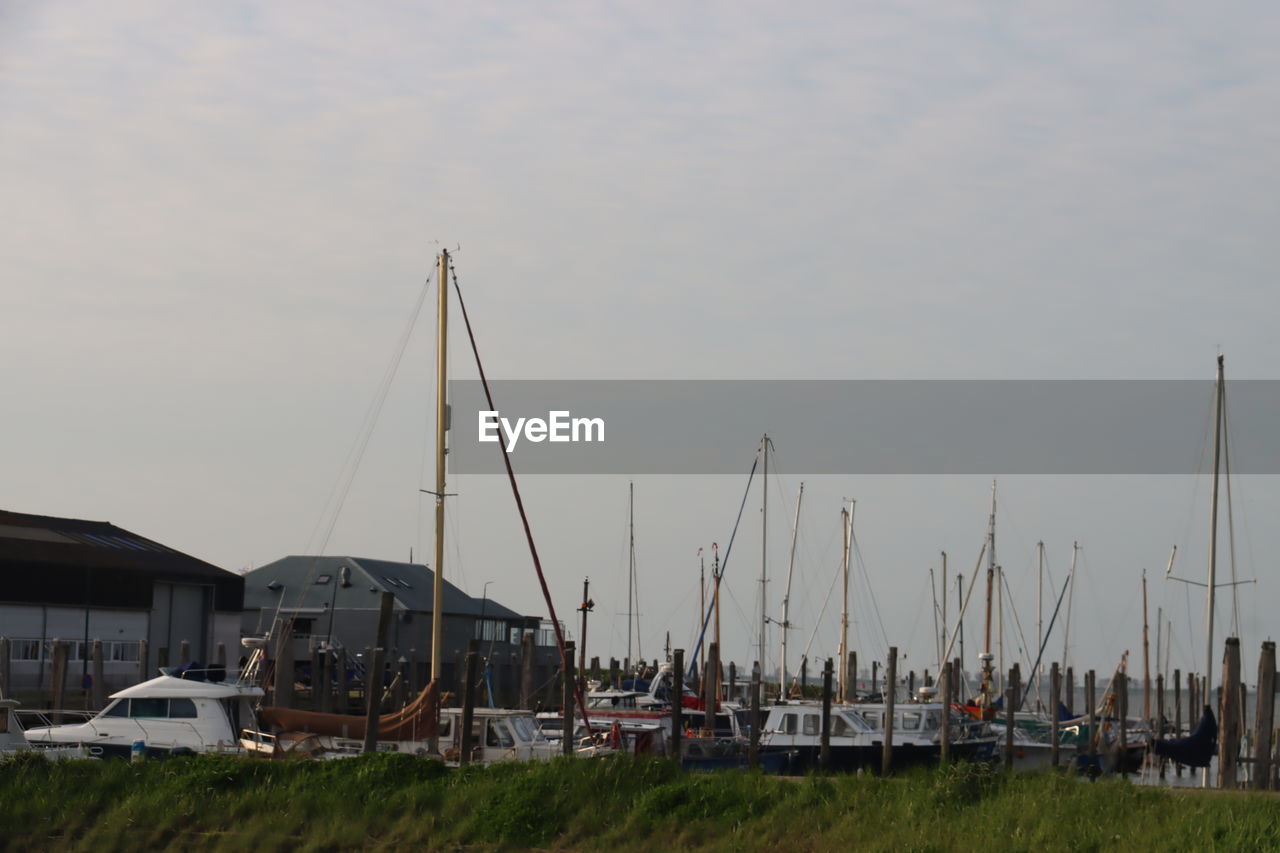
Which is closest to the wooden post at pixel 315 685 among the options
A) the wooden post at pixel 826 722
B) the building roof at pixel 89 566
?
the building roof at pixel 89 566

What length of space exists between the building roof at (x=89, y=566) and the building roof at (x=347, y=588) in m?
7.87

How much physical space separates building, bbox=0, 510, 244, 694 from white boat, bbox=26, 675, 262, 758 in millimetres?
12945

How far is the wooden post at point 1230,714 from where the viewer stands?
32.1m

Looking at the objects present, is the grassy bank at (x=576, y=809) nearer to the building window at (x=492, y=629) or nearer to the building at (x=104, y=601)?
the building at (x=104, y=601)

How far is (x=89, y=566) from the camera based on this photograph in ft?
170

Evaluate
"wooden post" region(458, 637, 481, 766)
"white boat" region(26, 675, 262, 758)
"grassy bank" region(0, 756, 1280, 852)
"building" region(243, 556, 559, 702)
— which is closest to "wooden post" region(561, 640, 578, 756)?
"wooden post" region(458, 637, 481, 766)

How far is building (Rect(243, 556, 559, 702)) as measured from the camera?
66375mm

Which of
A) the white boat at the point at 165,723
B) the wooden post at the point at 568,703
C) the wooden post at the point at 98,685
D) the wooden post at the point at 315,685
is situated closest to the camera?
the white boat at the point at 165,723

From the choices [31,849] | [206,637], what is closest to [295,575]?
[206,637]

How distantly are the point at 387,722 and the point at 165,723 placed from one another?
4.61 m

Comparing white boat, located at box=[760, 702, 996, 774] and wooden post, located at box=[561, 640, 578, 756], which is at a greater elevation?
wooden post, located at box=[561, 640, 578, 756]

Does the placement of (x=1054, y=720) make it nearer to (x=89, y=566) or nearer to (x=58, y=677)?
(x=58, y=677)

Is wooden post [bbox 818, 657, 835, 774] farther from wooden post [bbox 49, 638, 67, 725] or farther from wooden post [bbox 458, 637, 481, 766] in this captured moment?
wooden post [bbox 49, 638, 67, 725]

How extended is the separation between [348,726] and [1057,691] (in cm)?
2458
